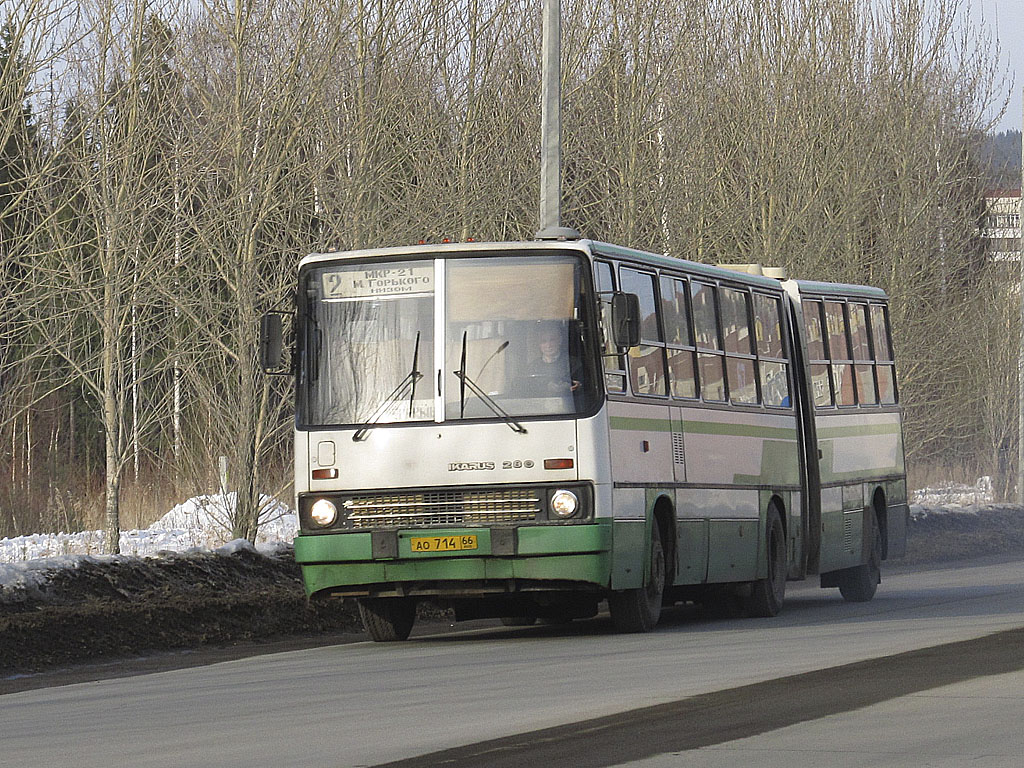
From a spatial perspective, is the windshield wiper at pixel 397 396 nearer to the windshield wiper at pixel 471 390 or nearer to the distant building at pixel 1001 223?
the windshield wiper at pixel 471 390

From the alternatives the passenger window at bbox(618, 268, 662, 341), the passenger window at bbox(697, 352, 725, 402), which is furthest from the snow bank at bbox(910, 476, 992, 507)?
the passenger window at bbox(618, 268, 662, 341)

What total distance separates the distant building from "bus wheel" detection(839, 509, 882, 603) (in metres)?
24.3

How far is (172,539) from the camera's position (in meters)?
26.1

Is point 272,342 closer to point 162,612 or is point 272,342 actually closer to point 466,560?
point 466,560

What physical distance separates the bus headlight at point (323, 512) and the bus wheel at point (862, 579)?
8.22 m

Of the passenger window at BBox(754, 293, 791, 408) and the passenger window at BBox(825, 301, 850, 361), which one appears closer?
the passenger window at BBox(754, 293, 791, 408)

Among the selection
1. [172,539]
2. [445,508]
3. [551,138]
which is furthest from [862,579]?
[445,508]

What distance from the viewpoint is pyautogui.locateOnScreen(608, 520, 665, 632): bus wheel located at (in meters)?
17.7

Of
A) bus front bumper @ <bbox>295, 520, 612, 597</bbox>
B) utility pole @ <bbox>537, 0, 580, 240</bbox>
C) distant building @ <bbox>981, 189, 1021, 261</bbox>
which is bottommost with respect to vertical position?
bus front bumper @ <bbox>295, 520, 612, 597</bbox>

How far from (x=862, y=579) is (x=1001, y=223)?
125ft

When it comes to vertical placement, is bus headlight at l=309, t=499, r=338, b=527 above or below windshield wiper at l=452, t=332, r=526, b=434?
below

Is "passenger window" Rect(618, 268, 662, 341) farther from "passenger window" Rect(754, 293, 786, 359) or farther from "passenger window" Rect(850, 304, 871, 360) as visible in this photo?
"passenger window" Rect(850, 304, 871, 360)

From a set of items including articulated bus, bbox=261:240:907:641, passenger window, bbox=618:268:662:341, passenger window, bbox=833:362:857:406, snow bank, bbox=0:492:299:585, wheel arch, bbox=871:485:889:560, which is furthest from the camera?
wheel arch, bbox=871:485:889:560

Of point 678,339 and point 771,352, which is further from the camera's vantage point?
point 771,352
